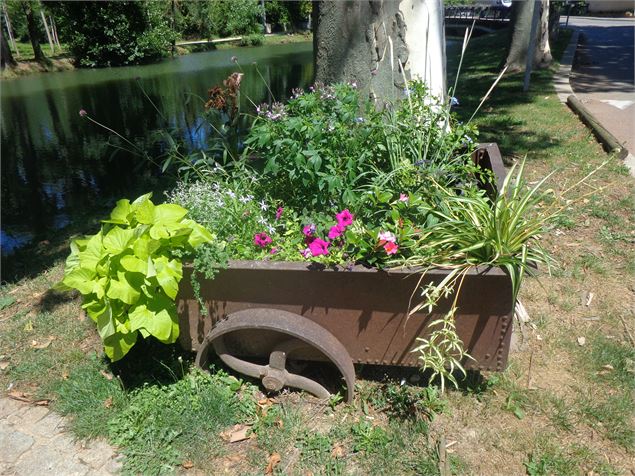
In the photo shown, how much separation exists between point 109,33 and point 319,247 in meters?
25.7

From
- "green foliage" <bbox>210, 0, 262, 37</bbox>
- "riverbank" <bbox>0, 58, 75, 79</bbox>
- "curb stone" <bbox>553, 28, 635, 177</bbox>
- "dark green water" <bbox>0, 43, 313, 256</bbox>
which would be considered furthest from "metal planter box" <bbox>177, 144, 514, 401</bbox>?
"green foliage" <bbox>210, 0, 262, 37</bbox>

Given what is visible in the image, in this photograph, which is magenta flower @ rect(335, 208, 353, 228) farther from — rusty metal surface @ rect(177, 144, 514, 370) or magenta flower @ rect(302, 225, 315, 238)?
rusty metal surface @ rect(177, 144, 514, 370)

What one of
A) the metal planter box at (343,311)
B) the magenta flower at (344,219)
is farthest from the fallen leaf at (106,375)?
the magenta flower at (344,219)

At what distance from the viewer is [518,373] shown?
8.60 feet

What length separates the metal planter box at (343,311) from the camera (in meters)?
2.06

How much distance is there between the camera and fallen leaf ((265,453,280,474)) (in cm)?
216

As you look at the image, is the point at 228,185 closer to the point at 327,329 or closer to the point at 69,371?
the point at 327,329

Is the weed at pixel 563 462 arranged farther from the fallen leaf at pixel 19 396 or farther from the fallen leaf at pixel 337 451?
the fallen leaf at pixel 19 396

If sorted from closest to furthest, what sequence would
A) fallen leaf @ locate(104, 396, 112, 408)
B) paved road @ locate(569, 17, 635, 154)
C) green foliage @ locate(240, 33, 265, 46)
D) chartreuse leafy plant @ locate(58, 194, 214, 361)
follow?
chartreuse leafy plant @ locate(58, 194, 214, 361), fallen leaf @ locate(104, 396, 112, 408), paved road @ locate(569, 17, 635, 154), green foliage @ locate(240, 33, 265, 46)

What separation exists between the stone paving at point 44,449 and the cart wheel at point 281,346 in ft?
2.04

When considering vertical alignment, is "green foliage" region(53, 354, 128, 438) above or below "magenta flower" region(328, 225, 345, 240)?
below

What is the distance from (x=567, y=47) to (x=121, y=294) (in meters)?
16.2

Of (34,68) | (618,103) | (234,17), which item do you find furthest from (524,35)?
(234,17)

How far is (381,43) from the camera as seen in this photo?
3.26m
